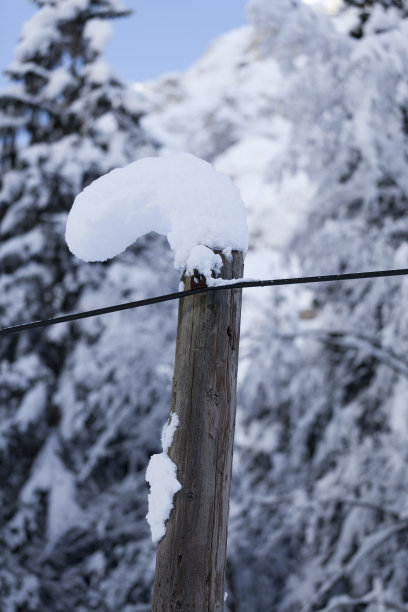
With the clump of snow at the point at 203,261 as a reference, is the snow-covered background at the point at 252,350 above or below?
above

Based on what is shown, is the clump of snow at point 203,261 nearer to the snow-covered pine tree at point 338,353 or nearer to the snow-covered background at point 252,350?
the snow-covered background at point 252,350

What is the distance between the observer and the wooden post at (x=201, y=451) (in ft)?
5.85

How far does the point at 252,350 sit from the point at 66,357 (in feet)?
11.1

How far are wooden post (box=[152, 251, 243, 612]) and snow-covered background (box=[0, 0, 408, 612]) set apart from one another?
162 inches

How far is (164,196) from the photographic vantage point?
2.19m

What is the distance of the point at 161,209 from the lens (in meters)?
2.19

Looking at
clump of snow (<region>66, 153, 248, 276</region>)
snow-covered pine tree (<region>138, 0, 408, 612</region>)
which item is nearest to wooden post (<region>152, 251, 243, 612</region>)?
clump of snow (<region>66, 153, 248, 276</region>)

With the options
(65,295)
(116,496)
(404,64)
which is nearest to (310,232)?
(404,64)

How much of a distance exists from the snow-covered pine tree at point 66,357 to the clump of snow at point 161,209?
6.42m

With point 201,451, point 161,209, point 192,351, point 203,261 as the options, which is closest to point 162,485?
point 201,451

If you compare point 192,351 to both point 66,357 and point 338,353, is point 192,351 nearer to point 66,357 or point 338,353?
point 338,353

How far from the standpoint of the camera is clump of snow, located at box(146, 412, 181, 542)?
1.83m

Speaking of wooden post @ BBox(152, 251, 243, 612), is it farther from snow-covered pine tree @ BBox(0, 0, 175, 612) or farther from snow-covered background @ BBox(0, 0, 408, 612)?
snow-covered pine tree @ BBox(0, 0, 175, 612)

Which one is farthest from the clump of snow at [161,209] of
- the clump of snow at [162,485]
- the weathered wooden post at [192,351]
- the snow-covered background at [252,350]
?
the snow-covered background at [252,350]
